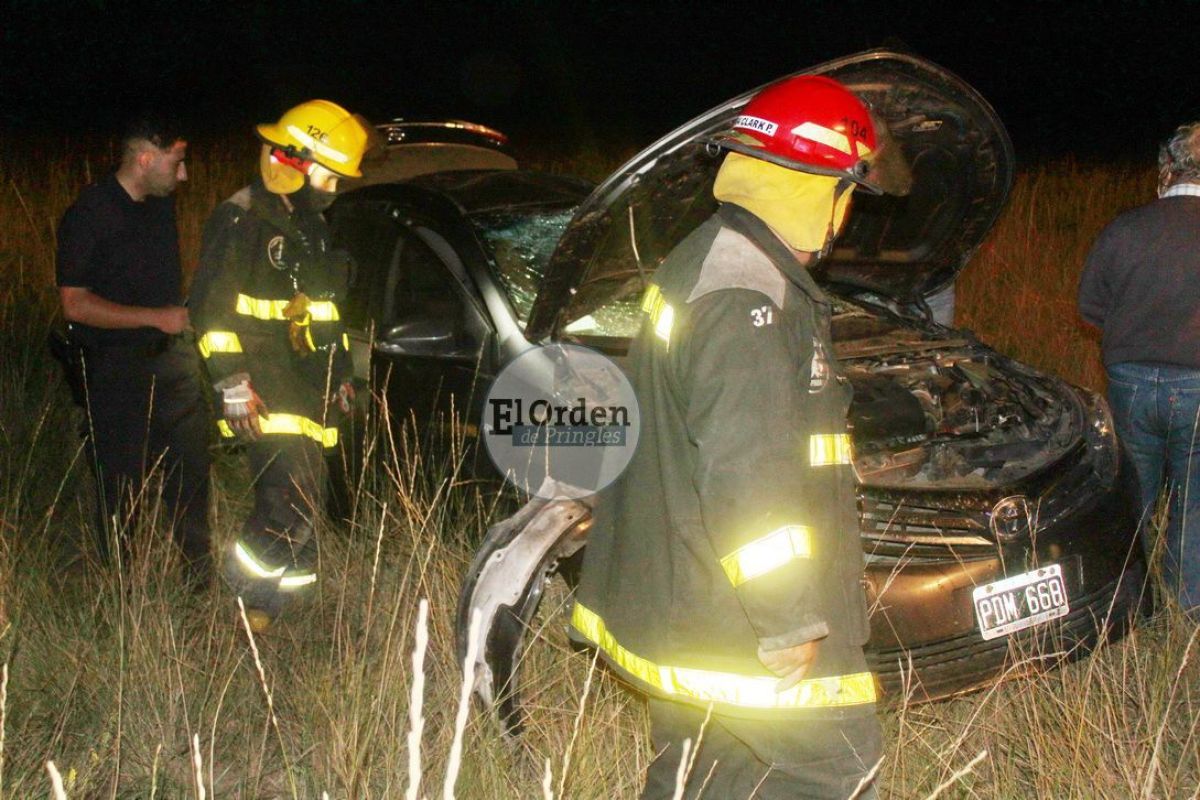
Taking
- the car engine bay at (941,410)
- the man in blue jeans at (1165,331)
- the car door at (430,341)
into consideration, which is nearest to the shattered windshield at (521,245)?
the car door at (430,341)

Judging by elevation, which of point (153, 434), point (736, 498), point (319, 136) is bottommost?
point (153, 434)

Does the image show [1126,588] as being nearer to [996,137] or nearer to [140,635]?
[996,137]

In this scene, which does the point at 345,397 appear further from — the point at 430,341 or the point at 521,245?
the point at 521,245

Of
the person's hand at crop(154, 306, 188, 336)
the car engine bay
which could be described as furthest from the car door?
the car engine bay

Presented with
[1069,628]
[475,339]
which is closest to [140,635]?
[475,339]

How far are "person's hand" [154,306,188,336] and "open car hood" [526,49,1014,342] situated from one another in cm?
145

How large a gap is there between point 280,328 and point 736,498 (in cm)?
252

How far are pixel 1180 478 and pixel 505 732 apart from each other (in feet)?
8.08

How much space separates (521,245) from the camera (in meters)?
4.64

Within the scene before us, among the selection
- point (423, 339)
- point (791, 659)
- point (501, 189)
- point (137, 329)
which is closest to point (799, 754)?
point (791, 659)

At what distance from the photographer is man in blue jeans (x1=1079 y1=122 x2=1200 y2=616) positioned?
13.7 feet

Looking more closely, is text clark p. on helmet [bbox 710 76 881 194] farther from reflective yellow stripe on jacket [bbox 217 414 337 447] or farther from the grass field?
reflective yellow stripe on jacket [bbox 217 414 337 447]

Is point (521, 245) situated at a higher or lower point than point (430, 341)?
higher

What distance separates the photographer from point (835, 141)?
252 centimetres
